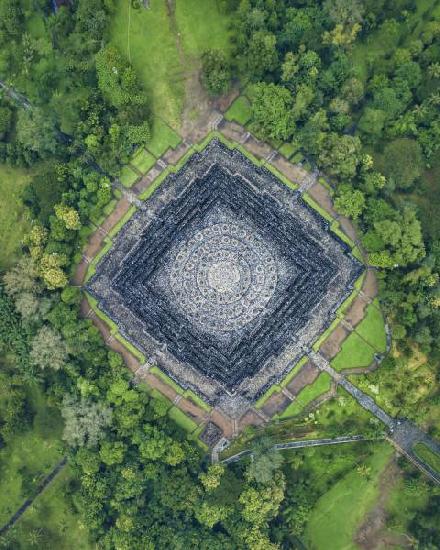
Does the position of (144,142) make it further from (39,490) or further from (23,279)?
(39,490)

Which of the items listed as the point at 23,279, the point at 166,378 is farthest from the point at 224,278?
the point at 23,279

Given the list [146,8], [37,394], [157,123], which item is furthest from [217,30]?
[37,394]

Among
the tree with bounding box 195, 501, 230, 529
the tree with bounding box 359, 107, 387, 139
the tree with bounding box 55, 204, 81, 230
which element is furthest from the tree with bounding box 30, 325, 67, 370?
the tree with bounding box 359, 107, 387, 139

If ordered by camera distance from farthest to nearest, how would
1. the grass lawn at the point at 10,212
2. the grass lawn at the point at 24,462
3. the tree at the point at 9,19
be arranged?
1. the grass lawn at the point at 10,212
2. the grass lawn at the point at 24,462
3. the tree at the point at 9,19

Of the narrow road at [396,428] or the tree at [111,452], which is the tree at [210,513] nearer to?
the tree at [111,452]

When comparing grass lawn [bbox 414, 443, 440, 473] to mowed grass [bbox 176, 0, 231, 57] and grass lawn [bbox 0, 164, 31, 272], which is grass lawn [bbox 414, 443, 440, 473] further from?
grass lawn [bbox 0, 164, 31, 272]

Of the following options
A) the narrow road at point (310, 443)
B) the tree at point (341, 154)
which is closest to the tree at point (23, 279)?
the narrow road at point (310, 443)
